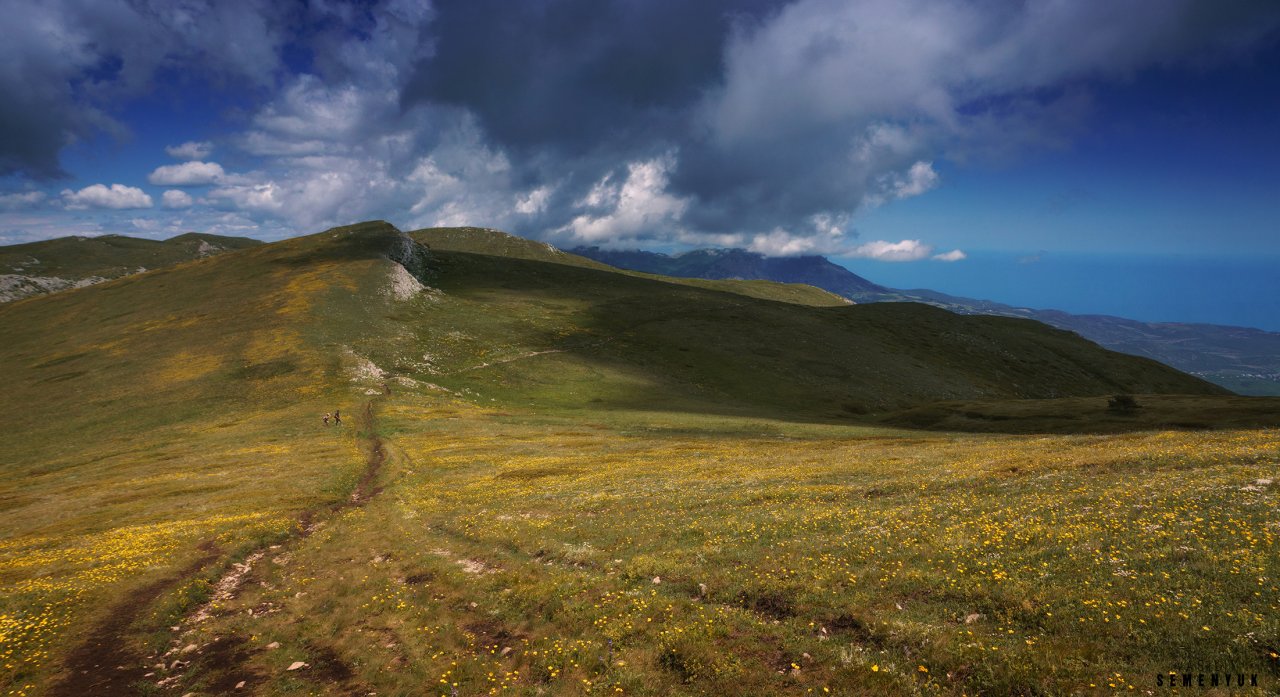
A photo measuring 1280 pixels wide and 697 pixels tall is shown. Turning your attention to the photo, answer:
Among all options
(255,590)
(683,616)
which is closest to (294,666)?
(255,590)

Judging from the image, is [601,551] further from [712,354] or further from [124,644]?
[712,354]

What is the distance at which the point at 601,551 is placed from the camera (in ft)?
84.8

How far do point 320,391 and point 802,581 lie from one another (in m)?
89.2

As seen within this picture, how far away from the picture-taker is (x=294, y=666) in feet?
63.1

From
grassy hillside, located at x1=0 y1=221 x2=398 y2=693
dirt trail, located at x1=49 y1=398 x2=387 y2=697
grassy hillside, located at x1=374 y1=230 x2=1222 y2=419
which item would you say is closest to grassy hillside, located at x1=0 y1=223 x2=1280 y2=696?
dirt trail, located at x1=49 y1=398 x2=387 y2=697

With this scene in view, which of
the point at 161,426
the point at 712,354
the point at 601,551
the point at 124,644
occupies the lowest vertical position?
the point at 161,426

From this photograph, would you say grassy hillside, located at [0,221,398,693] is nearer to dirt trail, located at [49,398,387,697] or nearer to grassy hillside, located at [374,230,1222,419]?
dirt trail, located at [49,398,387,697]

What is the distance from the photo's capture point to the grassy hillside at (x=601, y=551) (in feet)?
48.8

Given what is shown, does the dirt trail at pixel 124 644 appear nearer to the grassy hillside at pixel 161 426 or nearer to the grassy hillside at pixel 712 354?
the grassy hillside at pixel 161 426

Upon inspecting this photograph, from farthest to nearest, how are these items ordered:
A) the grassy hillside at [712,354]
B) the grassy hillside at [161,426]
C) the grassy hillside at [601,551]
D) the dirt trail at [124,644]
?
the grassy hillside at [712,354]
the grassy hillside at [161,426]
the dirt trail at [124,644]
the grassy hillside at [601,551]

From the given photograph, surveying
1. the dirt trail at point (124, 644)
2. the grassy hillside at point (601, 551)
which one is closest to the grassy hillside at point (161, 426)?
the grassy hillside at point (601, 551)

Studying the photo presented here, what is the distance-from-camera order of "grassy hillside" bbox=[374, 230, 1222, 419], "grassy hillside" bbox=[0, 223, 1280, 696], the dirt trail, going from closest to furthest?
"grassy hillside" bbox=[0, 223, 1280, 696], the dirt trail, "grassy hillside" bbox=[374, 230, 1222, 419]

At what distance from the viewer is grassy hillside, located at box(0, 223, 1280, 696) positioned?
1487 centimetres

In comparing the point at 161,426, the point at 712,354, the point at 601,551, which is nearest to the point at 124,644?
the point at 601,551
